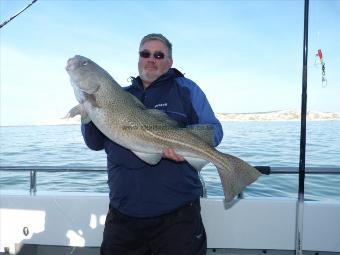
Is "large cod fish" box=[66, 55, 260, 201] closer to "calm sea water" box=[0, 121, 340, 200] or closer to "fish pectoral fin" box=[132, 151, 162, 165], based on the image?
"fish pectoral fin" box=[132, 151, 162, 165]

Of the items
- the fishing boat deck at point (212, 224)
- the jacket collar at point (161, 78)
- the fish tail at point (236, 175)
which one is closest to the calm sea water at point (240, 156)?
the fishing boat deck at point (212, 224)

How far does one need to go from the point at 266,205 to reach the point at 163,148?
72.0 inches

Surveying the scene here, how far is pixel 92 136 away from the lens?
12.2ft

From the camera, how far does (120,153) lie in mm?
3551

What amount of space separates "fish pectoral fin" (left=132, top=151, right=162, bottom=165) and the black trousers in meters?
0.49

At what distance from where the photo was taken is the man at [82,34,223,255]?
3428 mm

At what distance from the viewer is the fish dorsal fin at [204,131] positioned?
3373mm

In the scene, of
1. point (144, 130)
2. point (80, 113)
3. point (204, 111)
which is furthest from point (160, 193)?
point (80, 113)

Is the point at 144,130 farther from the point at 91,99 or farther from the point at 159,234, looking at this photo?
the point at 159,234

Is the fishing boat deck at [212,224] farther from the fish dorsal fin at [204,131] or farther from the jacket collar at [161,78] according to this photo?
the jacket collar at [161,78]

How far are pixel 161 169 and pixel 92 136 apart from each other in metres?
0.74

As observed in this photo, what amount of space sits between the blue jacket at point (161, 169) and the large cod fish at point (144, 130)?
0.17 metres

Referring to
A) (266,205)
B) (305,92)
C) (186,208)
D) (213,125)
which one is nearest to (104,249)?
(186,208)

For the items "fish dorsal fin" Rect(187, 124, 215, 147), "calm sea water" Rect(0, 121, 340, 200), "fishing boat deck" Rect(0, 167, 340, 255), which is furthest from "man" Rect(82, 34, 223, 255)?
"calm sea water" Rect(0, 121, 340, 200)
